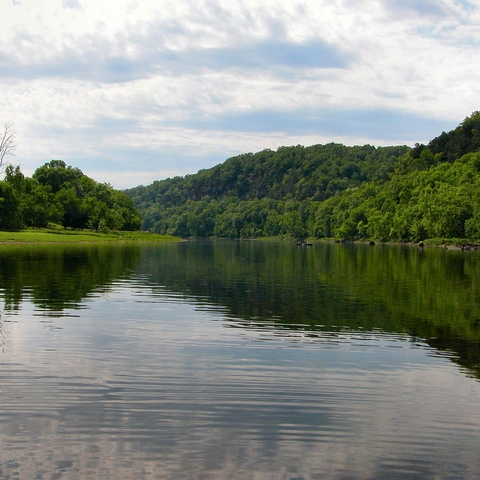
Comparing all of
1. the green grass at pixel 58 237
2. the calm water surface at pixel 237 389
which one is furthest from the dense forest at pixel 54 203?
the calm water surface at pixel 237 389

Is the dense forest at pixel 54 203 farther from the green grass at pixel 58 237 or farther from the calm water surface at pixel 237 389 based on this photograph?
the calm water surface at pixel 237 389

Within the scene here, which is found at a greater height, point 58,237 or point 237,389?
point 58,237

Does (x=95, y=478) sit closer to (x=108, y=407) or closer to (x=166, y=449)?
(x=166, y=449)

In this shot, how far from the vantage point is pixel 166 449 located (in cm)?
1053

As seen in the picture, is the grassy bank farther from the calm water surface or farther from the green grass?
the calm water surface

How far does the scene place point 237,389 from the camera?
14.3 metres

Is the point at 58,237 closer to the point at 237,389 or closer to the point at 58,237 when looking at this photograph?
the point at 58,237

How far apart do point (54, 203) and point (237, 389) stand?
155798mm

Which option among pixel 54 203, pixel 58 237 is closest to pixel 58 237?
pixel 58 237

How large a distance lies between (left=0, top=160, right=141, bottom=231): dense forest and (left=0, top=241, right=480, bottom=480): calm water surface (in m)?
A: 103

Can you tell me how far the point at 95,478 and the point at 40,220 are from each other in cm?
14281

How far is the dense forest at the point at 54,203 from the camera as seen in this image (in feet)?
415

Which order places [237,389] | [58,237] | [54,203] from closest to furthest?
[237,389], [58,237], [54,203]

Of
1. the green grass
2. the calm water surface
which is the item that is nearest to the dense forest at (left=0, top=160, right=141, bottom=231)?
the green grass
